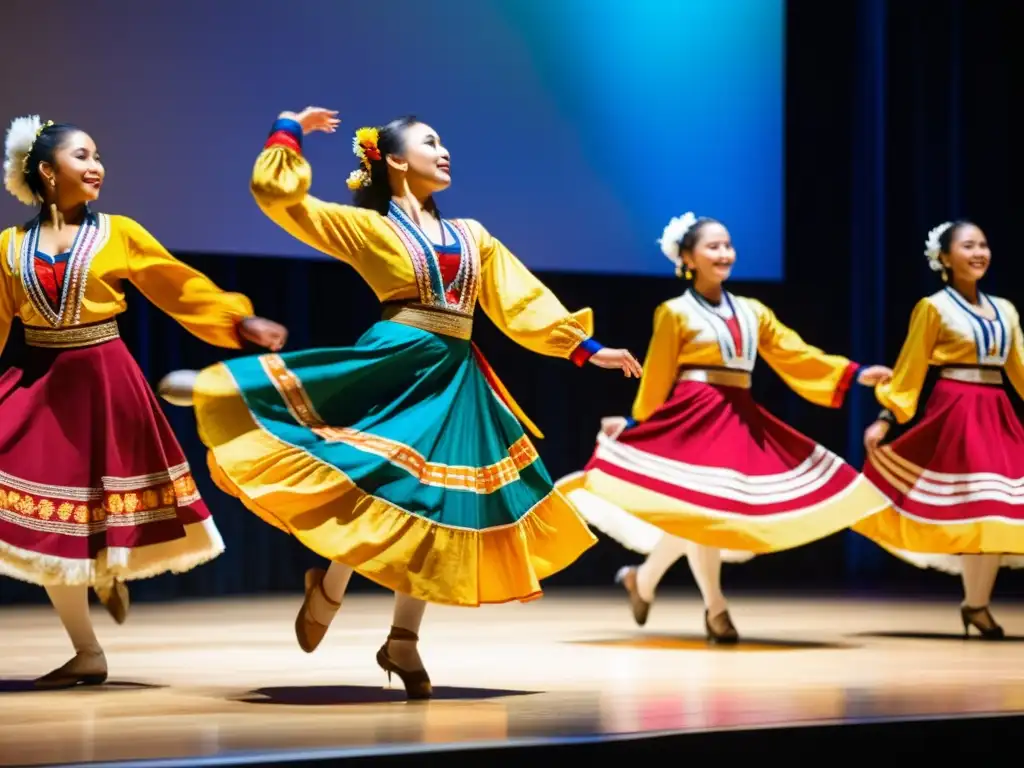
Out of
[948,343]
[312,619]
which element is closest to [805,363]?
[948,343]

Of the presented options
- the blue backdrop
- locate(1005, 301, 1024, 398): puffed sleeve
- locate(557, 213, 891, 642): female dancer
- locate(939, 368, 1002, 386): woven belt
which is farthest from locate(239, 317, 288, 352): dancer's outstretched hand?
locate(1005, 301, 1024, 398): puffed sleeve

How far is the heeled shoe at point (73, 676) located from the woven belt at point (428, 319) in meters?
0.98

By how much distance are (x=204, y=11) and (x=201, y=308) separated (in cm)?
217

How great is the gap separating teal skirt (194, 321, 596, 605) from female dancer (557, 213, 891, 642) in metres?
1.09

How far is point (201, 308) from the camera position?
3664 mm

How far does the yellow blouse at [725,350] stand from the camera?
15.8ft

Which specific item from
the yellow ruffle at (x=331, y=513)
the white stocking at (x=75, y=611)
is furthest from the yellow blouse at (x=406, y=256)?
the white stocking at (x=75, y=611)

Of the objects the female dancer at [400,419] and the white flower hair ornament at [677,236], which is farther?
the white flower hair ornament at [677,236]

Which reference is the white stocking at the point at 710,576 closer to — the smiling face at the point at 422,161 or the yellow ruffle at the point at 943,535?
the yellow ruffle at the point at 943,535

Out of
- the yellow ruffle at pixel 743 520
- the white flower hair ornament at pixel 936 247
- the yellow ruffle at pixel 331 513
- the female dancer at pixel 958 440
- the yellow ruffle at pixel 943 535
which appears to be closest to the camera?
the yellow ruffle at pixel 331 513

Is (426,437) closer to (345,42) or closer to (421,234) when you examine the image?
(421,234)

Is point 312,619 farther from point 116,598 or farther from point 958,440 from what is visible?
point 958,440

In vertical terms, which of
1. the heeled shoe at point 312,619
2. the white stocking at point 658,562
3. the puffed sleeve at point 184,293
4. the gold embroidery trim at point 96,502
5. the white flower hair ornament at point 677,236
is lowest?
the white stocking at point 658,562

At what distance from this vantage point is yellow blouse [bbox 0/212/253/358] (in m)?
3.65
